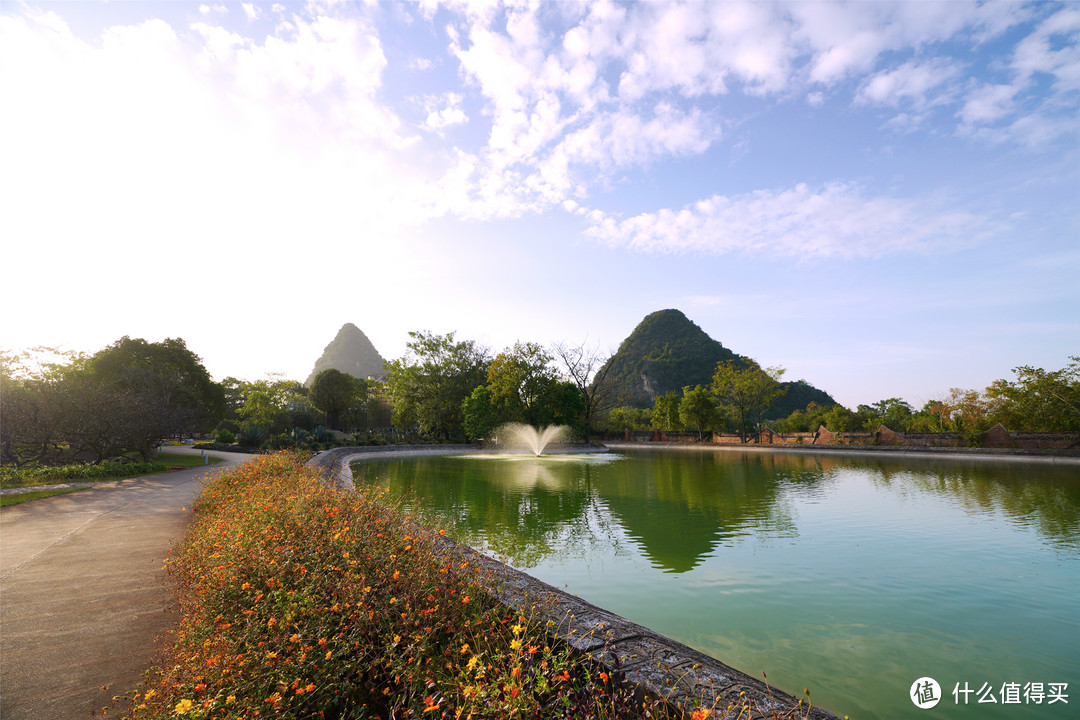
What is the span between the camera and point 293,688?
9.34 feet

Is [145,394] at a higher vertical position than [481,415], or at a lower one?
higher

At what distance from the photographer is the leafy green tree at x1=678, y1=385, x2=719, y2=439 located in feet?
161

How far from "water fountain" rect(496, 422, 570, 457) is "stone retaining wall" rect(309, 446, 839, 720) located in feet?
122

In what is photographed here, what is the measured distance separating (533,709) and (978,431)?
137 ft

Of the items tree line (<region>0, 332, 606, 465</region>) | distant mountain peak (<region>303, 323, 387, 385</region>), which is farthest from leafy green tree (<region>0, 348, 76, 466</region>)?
distant mountain peak (<region>303, 323, 387, 385</region>)

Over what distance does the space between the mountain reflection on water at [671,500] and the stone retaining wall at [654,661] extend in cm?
372

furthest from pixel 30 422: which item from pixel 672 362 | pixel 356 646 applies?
pixel 672 362

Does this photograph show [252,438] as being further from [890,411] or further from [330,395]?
[890,411]

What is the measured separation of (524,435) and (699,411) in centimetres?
1883

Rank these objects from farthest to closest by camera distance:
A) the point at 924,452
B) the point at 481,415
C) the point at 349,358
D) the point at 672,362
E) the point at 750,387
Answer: the point at 349,358 < the point at 672,362 < the point at 750,387 < the point at 481,415 < the point at 924,452

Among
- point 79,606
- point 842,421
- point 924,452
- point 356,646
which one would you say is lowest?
point 924,452

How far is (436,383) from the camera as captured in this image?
50062mm

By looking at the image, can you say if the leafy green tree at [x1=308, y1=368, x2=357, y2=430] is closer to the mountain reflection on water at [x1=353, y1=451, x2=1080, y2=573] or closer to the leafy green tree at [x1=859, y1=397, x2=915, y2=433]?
the mountain reflection on water at [x1=353, y1=451, x2=1080, y2=573]

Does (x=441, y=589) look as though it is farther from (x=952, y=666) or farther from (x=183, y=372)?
(x=183, y=372)
